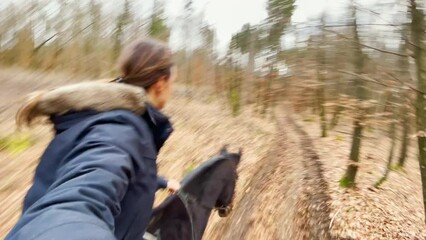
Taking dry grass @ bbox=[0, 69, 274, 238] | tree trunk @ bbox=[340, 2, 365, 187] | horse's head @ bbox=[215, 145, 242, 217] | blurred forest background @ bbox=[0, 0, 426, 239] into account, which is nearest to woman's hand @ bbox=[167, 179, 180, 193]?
horse's head @ bbox=[215, 145, 242, 217]

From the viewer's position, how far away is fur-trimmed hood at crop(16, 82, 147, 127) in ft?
6.02

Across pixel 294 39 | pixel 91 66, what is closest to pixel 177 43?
pixel 91 66

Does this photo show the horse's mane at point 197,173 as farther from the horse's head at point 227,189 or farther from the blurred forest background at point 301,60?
the blurred forest background at point 301,60

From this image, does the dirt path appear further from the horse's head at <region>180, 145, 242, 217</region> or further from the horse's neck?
the horse's neck

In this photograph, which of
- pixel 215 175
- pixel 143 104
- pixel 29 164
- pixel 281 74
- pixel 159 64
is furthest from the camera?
pixel 281 74

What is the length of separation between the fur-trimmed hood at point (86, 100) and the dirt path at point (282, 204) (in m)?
3.89

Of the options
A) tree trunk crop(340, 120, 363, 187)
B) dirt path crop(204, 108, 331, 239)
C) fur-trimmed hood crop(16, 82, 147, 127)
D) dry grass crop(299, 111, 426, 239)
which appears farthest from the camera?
tree trunk crop(340, 120, 363, 187)

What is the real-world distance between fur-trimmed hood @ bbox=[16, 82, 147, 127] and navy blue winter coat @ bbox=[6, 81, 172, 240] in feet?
0.11

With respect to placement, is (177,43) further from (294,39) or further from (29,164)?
(29,164)

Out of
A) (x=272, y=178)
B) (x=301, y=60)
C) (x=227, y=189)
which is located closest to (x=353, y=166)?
(x=272, y=178)

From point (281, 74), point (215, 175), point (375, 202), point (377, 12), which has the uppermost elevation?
point (215, 175)

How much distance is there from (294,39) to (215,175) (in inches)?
214

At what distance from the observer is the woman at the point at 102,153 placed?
134 cm

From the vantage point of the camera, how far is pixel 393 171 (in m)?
12.8
